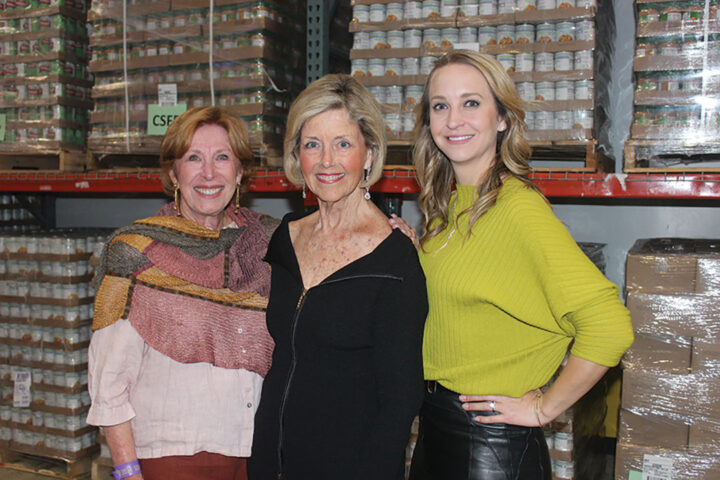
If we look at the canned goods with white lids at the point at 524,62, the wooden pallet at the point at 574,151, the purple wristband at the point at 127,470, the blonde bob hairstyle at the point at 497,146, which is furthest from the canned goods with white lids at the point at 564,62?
the purple wristband at the point at 127,470

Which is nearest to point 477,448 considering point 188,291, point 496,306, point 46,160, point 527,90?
point 496,306

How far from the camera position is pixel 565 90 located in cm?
290

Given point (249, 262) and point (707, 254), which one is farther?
point (707, 254)

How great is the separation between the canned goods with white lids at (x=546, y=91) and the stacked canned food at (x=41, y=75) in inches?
112

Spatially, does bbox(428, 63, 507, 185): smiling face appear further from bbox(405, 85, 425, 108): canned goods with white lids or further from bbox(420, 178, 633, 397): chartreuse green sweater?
bbox(405, 85, 425, 108): canned goods with white lids

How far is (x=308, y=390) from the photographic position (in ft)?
6.14

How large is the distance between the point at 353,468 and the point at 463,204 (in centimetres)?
84

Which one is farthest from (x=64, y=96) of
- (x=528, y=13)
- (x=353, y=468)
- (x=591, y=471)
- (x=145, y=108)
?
(x=591, y=471)

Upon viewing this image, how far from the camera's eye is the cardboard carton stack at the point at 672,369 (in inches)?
108

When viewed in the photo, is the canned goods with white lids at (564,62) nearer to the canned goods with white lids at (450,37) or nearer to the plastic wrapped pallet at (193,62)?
the canned goods with white lids at (450,37)

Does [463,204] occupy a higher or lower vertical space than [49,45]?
lower

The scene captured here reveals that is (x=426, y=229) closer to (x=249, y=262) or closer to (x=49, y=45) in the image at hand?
(x=249, y=262)

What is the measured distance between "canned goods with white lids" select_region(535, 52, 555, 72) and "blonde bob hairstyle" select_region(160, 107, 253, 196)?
4.80ft

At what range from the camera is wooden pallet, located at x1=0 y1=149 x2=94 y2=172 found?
3.94m
